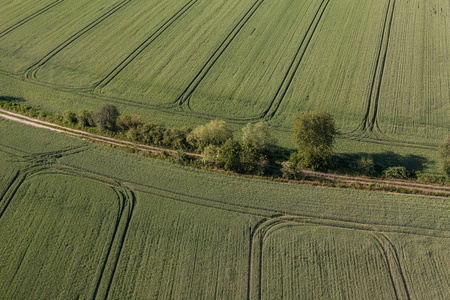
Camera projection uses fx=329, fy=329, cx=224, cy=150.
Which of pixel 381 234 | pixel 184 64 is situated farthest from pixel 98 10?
pixel 381 234

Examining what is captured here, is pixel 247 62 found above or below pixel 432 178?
above

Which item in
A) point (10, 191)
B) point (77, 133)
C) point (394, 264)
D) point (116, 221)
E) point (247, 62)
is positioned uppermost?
point (247, 62)

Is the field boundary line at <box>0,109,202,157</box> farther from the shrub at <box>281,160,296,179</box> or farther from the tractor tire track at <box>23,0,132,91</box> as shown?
the shrub at <box>281,160,296,179</box>

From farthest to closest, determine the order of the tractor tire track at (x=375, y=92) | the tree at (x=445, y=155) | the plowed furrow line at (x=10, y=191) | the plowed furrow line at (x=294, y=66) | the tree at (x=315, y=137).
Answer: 1. the plowed furrow line at (x=294, y=66)
2. the tractor tire track at (x=375, y=92)
3. the tree at (x=315, y=137)
4. the plowed furrow line at (x=10, y=191)
5. the tree at (x=445, y=155)

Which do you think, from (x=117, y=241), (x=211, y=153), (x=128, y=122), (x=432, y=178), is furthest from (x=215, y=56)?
(x=432, y=178)

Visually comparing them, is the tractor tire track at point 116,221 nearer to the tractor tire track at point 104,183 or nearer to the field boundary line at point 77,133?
the tractor tire track at point 104,183

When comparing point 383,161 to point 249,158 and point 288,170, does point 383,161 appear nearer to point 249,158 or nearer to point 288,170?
point 288,170

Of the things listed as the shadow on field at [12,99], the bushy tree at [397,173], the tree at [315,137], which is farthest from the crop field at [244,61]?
the tree at [315,137]

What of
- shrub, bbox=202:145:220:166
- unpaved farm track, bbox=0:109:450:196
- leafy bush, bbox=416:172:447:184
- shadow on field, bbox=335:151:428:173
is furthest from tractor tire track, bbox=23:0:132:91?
leafy bush, bbox=416:172:447:184
